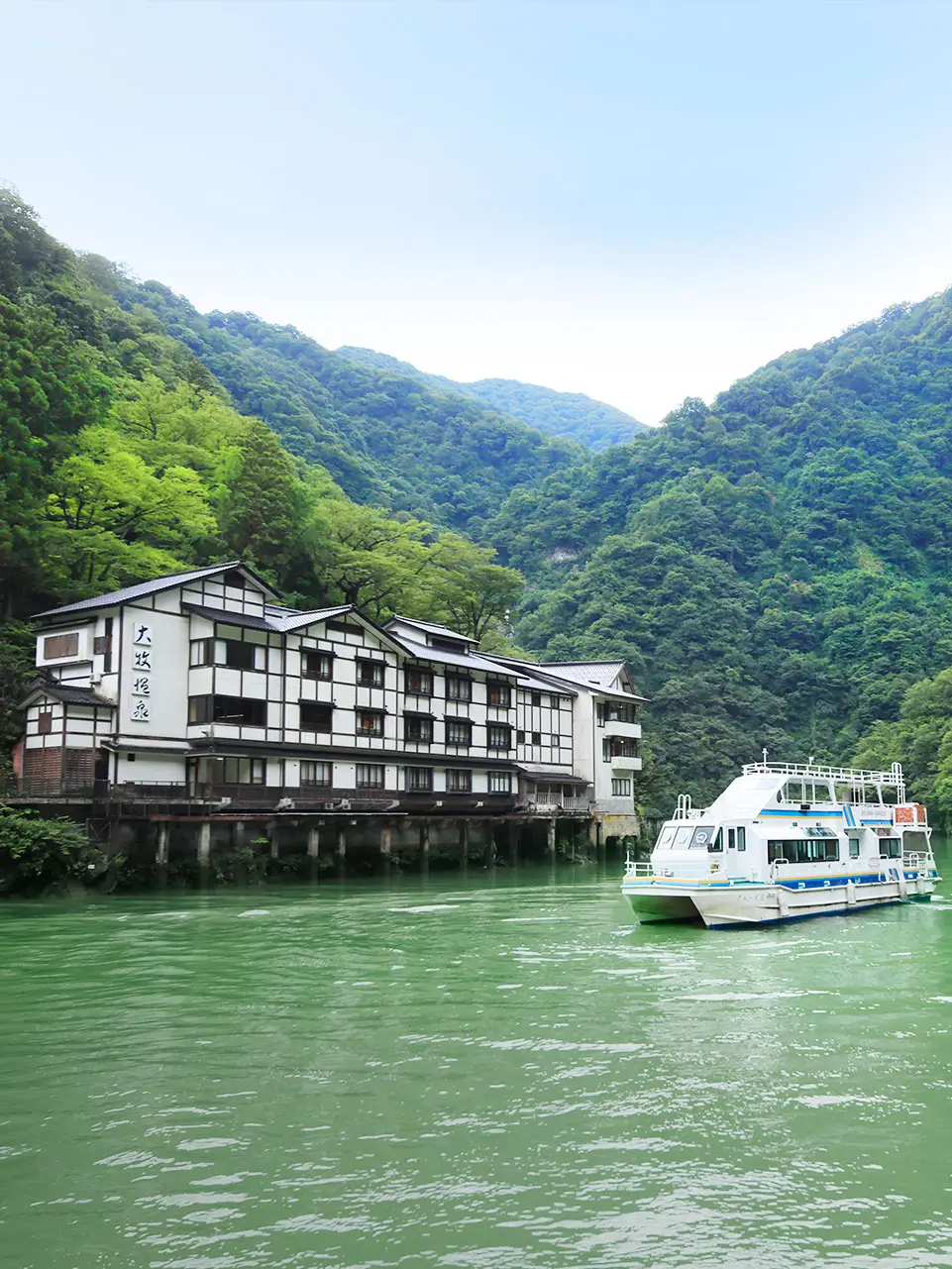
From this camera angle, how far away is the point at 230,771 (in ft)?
144

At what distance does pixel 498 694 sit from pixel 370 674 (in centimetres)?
1091

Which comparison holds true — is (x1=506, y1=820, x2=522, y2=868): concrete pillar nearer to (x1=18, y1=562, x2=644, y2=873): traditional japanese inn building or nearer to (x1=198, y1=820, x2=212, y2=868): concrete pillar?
(x1=18, y1=562, x2=644, y2=873): traditional japanese inn building

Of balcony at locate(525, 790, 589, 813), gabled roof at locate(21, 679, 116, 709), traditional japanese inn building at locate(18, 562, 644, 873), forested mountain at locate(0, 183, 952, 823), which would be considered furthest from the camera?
balcony at locate(525, 790, 589, 813)

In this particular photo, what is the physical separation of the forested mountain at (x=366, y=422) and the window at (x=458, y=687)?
182 ft

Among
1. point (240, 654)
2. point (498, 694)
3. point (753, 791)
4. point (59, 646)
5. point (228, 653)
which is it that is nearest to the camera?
point (753, 791)

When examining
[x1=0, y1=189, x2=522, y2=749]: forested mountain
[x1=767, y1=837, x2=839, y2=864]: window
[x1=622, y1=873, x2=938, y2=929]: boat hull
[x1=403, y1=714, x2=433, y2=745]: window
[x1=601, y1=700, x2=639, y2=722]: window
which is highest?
[x1=0, y1=189, x2=522, y2=749]: forested mountain

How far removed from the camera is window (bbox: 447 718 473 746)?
182 feet

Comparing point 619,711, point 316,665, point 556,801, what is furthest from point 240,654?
point 619,711

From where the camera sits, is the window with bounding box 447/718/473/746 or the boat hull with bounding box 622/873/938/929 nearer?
the boat hull with bounding box 622/873/938/929

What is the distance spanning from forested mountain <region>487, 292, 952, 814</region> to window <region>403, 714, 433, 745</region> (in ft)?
90.6

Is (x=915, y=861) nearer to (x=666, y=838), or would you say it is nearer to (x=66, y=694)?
(x=666, y=838)

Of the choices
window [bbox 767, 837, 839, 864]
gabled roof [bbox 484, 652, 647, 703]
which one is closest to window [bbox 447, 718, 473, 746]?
gabled roof [bbox 484, 652, 647, 703]

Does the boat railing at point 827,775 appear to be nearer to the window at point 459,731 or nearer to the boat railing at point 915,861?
the boat railing at point 915,861

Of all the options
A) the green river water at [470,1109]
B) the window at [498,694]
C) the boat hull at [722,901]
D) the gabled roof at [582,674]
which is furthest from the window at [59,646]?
the gabled roof at [582,674]
